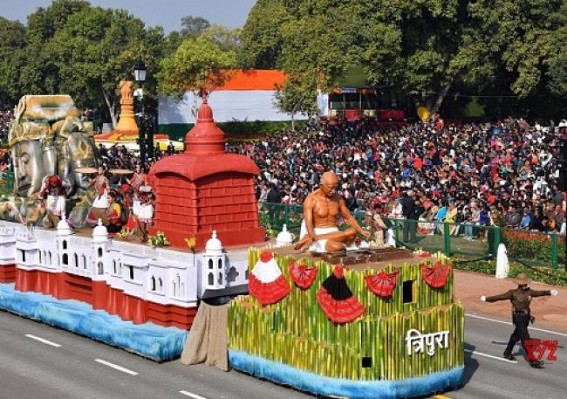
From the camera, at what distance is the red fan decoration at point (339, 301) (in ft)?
50.7

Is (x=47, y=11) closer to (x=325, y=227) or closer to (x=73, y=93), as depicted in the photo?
(x=73, y=93)

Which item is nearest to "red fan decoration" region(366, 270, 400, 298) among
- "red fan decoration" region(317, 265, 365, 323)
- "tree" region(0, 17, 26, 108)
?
"red fan decoration" region(317, 265, 365, 323)

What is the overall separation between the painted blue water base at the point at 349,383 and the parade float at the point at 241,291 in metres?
0.02

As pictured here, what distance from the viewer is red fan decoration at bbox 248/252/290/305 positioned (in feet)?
55.0

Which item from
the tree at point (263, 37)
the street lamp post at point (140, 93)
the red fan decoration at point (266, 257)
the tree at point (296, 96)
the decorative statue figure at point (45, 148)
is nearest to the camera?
the red fan decoration at point (266, 257)

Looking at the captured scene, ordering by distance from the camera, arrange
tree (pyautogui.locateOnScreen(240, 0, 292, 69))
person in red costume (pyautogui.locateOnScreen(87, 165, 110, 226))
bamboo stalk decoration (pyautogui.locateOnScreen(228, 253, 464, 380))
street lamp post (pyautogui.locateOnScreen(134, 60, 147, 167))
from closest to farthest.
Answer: bamboo stalk decoration (pyautogui.locateOnScreen(228, 253, 464, 380)) → person in red costume (pyautogui.locateOnScreen(87, 165, 110, 226)) → street lamp post (pyautogui.locateOnScreen(134, 60, 147, 167)) → tree (pyautogui.locateOnScreen(240, 0, 292, 69))

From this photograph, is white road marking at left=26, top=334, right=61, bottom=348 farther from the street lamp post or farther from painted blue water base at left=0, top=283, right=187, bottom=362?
the street lamp post

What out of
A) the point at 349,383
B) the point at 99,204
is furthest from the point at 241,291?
the point at 99,204

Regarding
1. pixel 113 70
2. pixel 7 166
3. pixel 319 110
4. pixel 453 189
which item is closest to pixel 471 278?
pixel 453 189

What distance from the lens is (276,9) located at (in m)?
94.8

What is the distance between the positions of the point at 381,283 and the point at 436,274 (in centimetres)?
126

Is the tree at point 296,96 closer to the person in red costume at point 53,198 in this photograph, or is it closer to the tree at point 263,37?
the tree at point 263,37

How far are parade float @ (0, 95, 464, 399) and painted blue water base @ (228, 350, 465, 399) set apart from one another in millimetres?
21

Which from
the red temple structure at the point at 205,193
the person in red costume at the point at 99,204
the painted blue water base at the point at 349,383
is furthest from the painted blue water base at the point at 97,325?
the person in red costume at the point at 99,204
